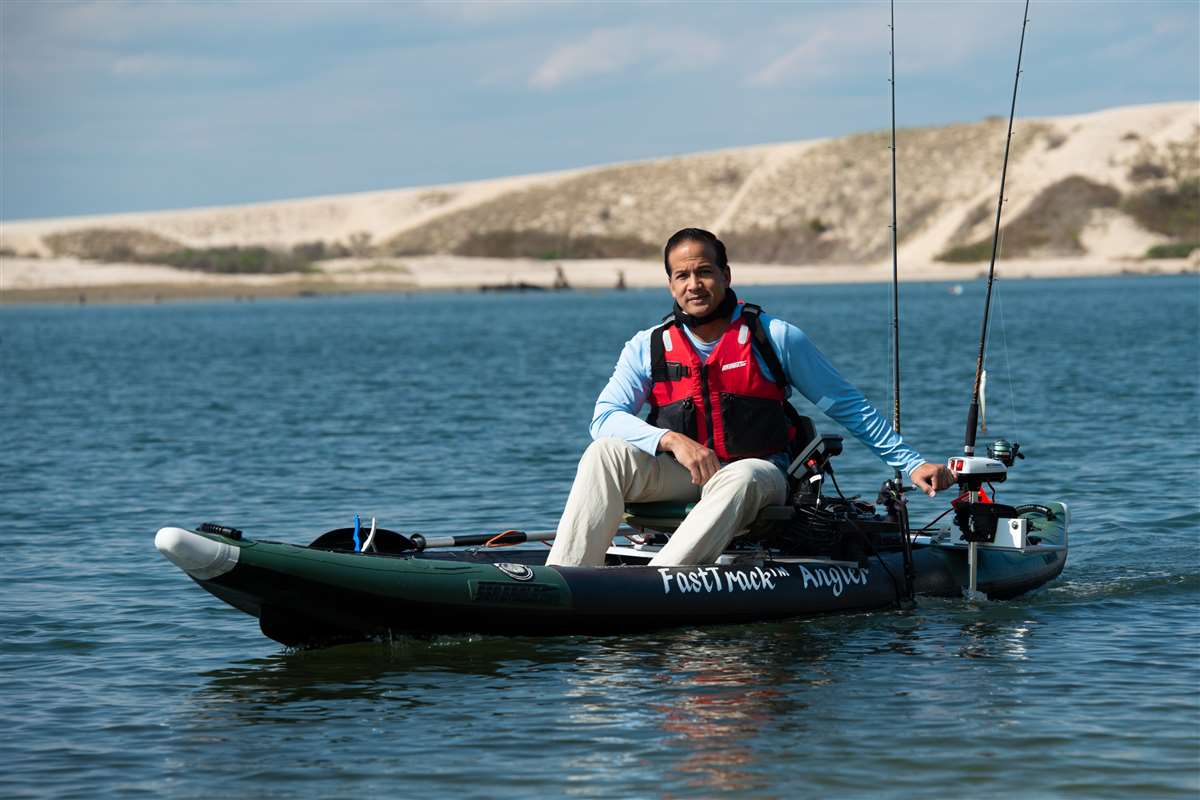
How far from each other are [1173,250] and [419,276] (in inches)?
1612

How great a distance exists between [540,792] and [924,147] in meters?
112

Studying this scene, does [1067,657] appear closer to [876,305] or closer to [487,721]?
[487,721]

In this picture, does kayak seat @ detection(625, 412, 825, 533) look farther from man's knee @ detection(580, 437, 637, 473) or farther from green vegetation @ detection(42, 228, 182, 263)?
green vegetation @ detection(42, 228, 182, 263)

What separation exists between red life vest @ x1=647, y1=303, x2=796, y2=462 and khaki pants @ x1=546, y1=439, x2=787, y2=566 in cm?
15

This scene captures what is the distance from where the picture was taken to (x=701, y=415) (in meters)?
7.52

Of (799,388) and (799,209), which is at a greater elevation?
(799,209)

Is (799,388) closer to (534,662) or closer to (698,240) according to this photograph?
(698,240)

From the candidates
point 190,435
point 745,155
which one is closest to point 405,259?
point 745,155

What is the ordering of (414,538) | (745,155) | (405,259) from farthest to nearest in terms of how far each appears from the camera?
(745,155), (405,259), (414,538)

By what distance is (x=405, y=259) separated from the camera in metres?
103

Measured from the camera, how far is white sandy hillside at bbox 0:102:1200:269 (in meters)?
90.2

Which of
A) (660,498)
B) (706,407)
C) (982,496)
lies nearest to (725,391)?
(706,407)

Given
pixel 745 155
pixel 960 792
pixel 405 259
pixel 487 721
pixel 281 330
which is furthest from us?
pixel 745 155

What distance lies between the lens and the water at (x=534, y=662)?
5.94m
